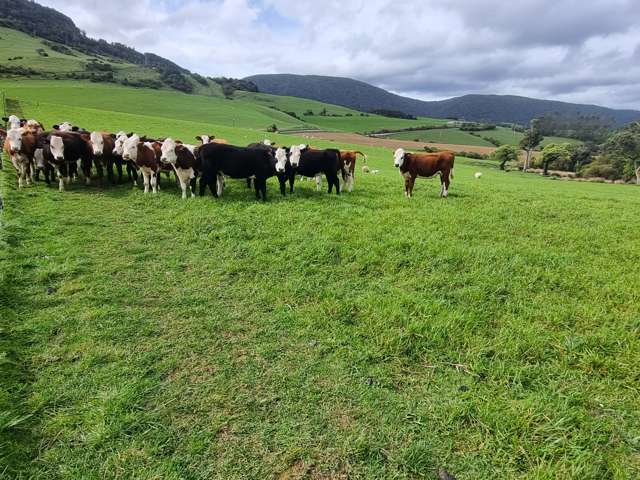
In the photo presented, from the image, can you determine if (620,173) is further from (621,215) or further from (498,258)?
(498,258)

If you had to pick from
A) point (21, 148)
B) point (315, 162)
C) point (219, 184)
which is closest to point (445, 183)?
point (315, 162)

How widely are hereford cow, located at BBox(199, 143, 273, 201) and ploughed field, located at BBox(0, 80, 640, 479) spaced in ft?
7.38

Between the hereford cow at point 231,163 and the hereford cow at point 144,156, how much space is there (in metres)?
1.75

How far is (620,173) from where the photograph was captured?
53219 mm

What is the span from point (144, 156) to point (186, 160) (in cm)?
134

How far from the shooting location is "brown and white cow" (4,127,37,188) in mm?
10125

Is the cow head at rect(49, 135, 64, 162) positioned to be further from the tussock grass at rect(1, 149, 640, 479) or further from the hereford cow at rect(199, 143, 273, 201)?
the hereford cow at rect(199, 143, 273, 201)

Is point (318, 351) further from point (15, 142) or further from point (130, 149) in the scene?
point (15, 142)

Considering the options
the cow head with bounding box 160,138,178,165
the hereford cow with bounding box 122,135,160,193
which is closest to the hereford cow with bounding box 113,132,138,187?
the hereford cow with bounding box 122,135,160,193

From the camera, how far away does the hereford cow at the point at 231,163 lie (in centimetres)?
972

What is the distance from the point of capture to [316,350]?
4.37 meters

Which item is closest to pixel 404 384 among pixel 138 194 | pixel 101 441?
pixel 101 441

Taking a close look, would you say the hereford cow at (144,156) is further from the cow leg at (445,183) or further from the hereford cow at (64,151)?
the cow leg at (445,183)

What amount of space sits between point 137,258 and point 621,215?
12.8m
